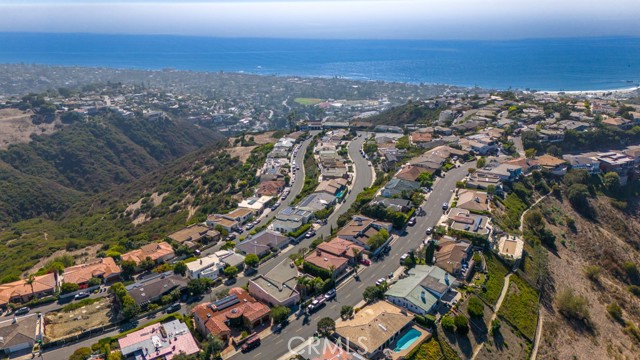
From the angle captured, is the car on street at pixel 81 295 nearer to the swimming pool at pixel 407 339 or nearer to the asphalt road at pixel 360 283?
the asphalt road at pixel 360 283

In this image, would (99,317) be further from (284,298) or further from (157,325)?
(284,298)

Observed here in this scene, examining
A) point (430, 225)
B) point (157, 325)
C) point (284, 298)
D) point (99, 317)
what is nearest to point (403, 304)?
point (284, 298)

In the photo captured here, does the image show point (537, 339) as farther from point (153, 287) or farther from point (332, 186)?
point (153, 287)

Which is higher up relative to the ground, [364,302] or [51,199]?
[364,302]

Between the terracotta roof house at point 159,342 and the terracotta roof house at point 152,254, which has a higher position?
the terracotta roof house at point 159,342

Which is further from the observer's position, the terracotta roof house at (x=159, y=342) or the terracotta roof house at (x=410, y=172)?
the terracotta roof house at (x=410, y=172)

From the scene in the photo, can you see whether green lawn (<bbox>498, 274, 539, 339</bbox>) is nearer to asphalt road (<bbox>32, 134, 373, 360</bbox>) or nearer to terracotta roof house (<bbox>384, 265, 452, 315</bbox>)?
terracotta roof house (<bbox>384, 265, 452, 315</bbox>)

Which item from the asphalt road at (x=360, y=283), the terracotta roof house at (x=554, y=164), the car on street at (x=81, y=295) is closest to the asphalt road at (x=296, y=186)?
the asphalt road at (x=360, y=283)
